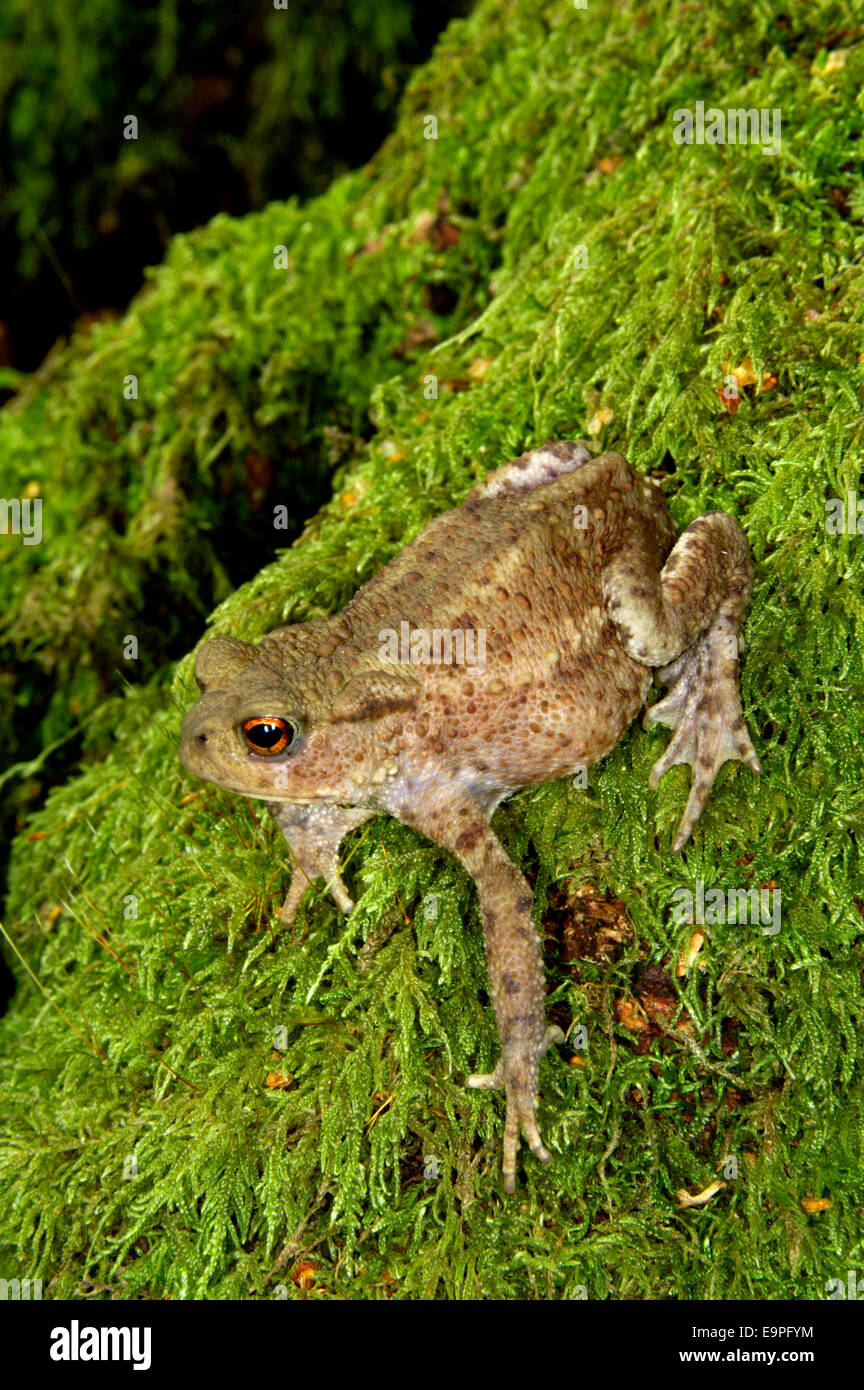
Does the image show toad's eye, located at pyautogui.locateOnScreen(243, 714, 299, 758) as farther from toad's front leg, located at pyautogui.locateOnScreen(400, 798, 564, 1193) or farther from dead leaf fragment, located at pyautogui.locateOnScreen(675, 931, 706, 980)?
dead leaf fragment, located at pyautogui.locateOnScreen(675, 931, 706, 980)

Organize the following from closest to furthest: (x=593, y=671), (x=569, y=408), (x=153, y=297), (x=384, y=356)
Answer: (x=593, y=671) → (x=569, y=408) → (x=384, y=356) → (x=153, y=297)

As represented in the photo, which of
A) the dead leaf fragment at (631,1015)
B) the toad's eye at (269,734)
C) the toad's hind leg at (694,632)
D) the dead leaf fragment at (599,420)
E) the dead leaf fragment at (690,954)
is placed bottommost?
the dead leaf fragment at (631,1015)

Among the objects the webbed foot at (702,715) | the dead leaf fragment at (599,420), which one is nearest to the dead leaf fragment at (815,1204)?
the webbed foot at (702,715)

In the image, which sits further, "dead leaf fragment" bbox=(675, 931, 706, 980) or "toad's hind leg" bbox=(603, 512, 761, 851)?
"toad's hind leg" bbox=(603, 512, 761, 851)

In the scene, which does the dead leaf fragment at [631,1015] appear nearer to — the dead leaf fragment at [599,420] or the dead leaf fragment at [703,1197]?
the dead leaf fragment at [703,1197]

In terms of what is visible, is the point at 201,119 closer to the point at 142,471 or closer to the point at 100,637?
the point at 142,471

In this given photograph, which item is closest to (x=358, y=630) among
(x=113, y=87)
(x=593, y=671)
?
(x=593, y=671)

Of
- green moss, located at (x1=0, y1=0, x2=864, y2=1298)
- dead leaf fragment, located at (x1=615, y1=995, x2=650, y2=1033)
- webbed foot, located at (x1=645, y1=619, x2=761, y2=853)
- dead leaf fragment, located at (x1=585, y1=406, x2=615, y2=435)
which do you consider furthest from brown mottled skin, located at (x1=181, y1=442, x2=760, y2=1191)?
dead leaf fragment, located at (x1=585, y1=406, x2=615, y2=435)
